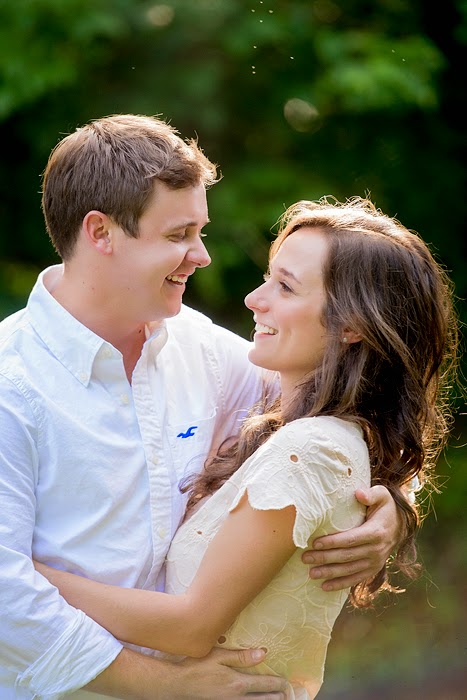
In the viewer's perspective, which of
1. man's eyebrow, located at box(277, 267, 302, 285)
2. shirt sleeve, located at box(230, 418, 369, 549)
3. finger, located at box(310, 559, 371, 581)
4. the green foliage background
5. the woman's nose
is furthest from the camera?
the green foliage background

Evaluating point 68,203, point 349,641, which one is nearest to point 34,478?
point 68,203

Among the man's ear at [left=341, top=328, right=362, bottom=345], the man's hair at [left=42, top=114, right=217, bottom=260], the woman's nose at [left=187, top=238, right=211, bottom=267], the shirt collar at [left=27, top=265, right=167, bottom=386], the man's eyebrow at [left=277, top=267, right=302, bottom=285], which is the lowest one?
the shirt collar at [left=27, top=265, right=167, bottom=386]

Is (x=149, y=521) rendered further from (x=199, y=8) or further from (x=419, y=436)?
(x=199, y=8)

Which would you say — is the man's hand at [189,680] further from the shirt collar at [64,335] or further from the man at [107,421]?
the shirt collar at [64,335]

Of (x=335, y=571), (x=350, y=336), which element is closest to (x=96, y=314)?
(x=350, y=336)

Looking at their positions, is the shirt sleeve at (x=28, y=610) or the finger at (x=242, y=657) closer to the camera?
the shirt sleeve at (x=28, y=610)

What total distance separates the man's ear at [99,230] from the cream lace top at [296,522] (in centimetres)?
72

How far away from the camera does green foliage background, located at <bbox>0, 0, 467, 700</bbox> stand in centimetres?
582

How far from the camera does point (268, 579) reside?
93.0 inches

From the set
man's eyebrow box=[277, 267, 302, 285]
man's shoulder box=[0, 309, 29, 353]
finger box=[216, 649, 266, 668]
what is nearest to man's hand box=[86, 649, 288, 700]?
finger box=[216, 649, 266, 668]

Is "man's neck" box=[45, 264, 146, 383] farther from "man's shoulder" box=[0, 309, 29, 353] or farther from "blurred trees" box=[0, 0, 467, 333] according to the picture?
"blurred trees" box=[0, 0, 467, 333]

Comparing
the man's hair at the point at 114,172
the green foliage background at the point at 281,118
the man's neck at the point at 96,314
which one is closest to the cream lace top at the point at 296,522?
the man's neck at the point at 96,314

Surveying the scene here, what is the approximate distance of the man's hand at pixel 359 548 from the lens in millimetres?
2383

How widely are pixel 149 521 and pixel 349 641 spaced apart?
3702 millimetres
